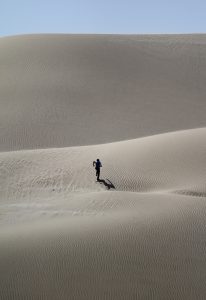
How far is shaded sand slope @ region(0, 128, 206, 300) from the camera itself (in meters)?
6.51

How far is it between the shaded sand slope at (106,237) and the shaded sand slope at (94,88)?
23.4 ft

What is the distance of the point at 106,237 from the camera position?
7465 millimetres

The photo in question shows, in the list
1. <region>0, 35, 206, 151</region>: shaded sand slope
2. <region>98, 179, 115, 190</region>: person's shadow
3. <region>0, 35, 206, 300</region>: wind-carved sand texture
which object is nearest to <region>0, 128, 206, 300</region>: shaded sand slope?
<region>0, 35, 206, 300</region>: wind-carved sand texture

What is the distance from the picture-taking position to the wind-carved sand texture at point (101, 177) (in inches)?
264

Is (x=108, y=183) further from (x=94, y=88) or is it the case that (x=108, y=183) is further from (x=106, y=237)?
(x=94, y=88)

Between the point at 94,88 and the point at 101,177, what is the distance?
14729mm

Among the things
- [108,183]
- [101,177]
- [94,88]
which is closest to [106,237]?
[108,183]

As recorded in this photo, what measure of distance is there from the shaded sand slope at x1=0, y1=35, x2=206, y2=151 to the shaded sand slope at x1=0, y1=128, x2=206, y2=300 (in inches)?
281

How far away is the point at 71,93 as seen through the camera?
84.7ft

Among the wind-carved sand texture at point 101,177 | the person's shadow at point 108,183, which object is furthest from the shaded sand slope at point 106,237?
the person's shadow at point 108,183

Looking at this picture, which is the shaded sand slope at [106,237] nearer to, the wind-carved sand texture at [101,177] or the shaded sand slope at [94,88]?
the wind-carved sand texture at [101,177]

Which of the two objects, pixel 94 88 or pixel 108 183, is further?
pixel 94 88

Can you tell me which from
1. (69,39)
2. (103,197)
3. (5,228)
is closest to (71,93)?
(69,39)

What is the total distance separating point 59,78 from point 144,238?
69.2ft
